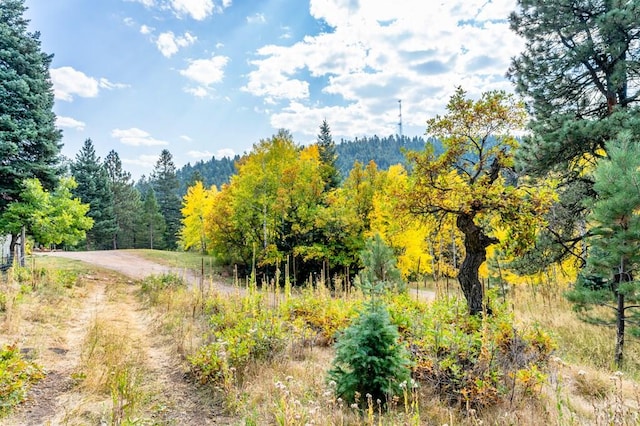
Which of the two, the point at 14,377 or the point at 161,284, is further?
the point at 161,284

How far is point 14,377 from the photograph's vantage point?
335 centimetres

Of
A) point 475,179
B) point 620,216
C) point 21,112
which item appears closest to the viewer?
point 475,179

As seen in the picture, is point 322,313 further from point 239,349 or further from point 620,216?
point 620,216

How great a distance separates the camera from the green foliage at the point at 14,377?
3.04 meters

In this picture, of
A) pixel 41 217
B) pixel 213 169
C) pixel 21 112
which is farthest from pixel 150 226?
pixel 213 169

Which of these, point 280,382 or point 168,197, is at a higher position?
point 168,197

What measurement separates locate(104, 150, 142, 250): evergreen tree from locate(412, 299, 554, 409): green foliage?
35400 mm

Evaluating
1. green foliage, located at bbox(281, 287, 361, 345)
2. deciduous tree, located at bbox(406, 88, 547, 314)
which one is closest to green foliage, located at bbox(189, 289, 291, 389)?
green foliage, located at bbox(281, 287, 361, 345)

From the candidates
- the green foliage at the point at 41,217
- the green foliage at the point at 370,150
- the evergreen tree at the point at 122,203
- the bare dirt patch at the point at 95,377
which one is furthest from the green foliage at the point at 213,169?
the bare dirt patch at the point at 95,377

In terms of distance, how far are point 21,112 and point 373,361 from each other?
13957mm

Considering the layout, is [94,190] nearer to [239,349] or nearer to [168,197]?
[168,197]

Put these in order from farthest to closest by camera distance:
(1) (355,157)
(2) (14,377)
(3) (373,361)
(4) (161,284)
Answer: (1) (355,157), (4) (161,284), (2) (14,377), (3) (373,361)

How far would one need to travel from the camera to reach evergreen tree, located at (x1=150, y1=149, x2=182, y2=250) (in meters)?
37.1

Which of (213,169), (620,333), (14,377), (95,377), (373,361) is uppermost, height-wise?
(213,169)
